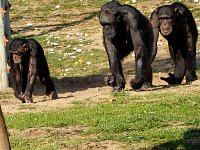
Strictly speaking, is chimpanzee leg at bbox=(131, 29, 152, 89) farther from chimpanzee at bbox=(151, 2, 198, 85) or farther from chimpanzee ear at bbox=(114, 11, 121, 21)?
chimpanzee at bbox=(151, 2, 198, 85)

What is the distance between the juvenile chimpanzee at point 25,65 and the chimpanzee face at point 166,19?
227cm

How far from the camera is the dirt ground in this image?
37.9 feet

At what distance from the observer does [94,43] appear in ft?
70.8

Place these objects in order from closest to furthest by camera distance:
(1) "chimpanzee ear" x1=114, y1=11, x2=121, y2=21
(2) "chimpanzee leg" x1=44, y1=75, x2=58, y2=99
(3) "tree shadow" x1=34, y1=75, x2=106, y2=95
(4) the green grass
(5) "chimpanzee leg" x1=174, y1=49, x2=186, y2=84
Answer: (4) the green grass → (1) "chimpanzee ear" x1=114, y1=11, x2=121, y2=21 → (2) "chimpanzee leg" x1=44, y1=75, x2=58, y2=99 → (5) "chimpanzee leg" x1=174, y1=49, x2=186, y2=84 → (3) "tree shadow" x1=34, y1=75, x2=106, y2=95

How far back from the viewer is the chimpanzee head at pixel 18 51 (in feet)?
43.4

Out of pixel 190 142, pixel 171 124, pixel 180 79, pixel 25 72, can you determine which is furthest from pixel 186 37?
pixel 190 142

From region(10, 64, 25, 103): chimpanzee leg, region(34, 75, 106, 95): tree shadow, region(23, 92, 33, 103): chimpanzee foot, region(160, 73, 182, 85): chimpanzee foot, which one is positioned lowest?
region(34, 75, 106, 95): tree shadow

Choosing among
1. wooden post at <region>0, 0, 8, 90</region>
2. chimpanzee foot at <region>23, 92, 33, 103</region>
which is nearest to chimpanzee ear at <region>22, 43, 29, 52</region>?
chimpanzee foot at <region>23, 92, 33, 103</region>

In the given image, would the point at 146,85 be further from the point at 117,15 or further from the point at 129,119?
the point at 129,119

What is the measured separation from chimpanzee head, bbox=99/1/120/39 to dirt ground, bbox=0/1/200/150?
1029 millimetres

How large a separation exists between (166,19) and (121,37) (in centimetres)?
120

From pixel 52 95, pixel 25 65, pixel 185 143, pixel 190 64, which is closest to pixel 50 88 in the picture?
pixel 52 95

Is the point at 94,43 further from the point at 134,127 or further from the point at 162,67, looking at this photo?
the point at 134,127

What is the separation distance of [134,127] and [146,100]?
2342 mm
